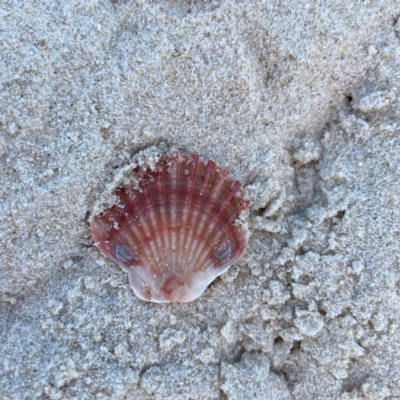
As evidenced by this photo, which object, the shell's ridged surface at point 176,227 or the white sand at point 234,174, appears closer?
the white sand at point 234,174

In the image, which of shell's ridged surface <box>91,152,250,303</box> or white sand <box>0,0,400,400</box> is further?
shell's ridged surface <box>91,152,250,303</box>

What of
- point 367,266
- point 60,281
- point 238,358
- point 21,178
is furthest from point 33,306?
point 367,266

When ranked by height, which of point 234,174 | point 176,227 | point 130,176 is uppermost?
point 234,174

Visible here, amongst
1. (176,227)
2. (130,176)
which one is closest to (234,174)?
(176,227)

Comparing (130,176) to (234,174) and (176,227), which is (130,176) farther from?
(234,174)
